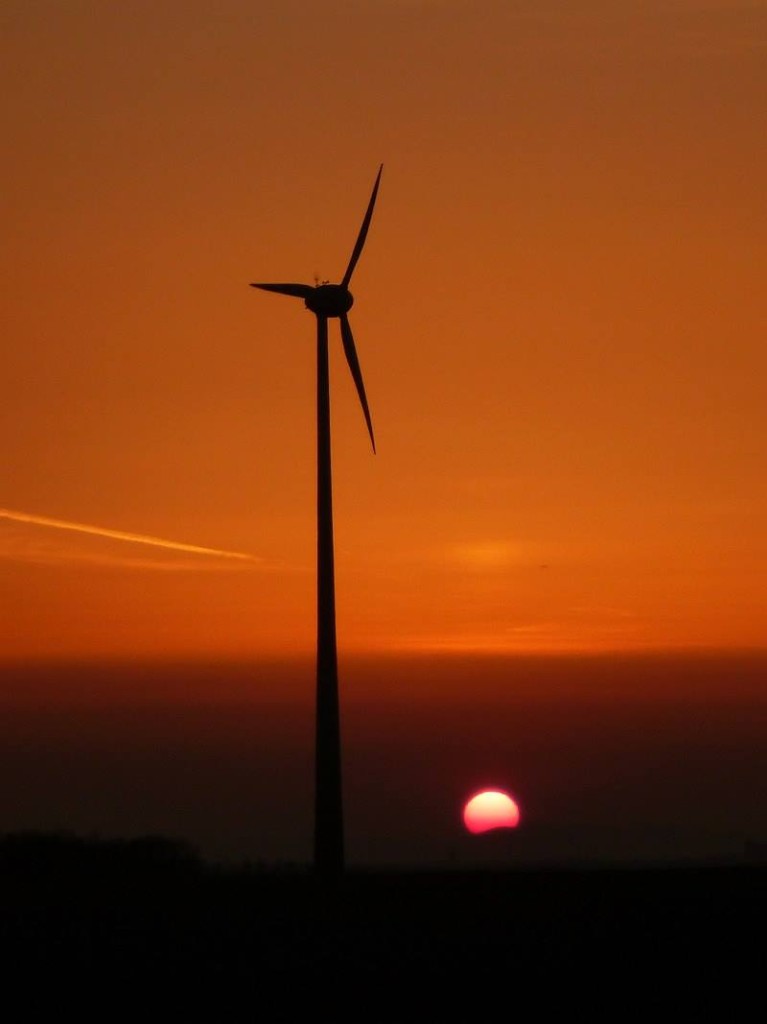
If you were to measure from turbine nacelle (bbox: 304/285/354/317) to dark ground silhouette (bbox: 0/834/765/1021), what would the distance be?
17996 millimetres

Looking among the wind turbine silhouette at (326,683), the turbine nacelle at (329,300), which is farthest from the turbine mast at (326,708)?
the turbine nacelle at (329,300)

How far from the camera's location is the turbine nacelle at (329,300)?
55906mm

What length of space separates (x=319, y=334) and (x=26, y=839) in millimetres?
23437

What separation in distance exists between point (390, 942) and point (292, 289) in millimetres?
23974

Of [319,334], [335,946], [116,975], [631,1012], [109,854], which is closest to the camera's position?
[631,1012]

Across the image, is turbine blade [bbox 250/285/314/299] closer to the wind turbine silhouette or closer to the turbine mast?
the wind turbine silhouette

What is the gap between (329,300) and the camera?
55906mm

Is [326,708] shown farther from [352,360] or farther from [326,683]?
[352,360]

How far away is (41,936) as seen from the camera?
41562 millimetres

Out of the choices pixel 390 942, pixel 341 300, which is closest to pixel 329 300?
pixel 341 300

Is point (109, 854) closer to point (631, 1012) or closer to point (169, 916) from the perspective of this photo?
point (169, 916)

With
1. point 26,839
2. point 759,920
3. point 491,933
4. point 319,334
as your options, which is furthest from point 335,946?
point 26,839

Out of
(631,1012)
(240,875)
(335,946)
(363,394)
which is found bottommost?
(631,1012)

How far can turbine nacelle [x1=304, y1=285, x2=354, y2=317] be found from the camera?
55.9m
